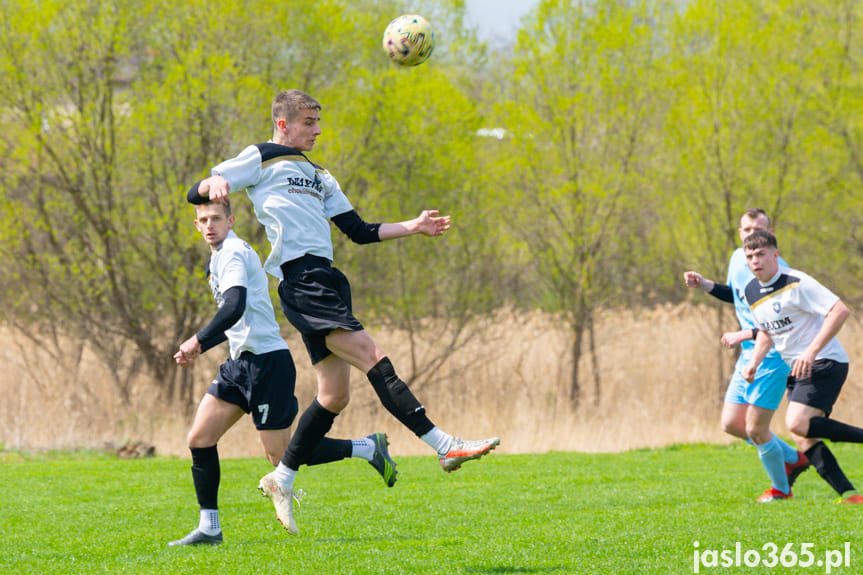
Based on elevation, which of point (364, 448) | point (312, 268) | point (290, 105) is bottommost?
point (364, 448)

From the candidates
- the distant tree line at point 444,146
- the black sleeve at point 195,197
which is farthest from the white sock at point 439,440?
the distant tree line at point 444,146

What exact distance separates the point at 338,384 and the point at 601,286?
35.9 feet

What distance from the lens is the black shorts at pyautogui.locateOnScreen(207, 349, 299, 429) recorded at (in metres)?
5.17

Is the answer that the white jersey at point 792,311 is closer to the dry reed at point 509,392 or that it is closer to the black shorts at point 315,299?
the black shorts at point 315,299

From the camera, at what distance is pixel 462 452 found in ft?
→ 14.8

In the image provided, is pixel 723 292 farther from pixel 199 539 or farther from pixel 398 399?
pixel 199 539

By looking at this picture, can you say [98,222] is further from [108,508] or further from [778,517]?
[778,517]

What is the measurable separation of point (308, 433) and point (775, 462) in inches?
147

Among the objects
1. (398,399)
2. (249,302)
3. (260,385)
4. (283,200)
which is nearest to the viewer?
(398,399)

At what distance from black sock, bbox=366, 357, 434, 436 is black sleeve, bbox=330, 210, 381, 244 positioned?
729 millimetres

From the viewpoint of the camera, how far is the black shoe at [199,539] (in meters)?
5.27

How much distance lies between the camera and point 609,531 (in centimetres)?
585

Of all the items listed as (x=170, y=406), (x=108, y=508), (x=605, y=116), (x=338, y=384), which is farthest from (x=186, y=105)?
(x=338, y=384)

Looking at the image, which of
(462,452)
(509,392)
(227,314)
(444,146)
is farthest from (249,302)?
(509,392)
